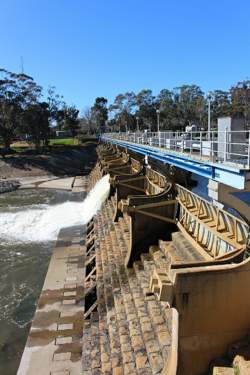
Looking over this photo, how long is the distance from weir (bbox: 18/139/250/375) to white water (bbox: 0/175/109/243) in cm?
362

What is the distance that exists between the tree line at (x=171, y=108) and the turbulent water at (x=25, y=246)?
25470 mm

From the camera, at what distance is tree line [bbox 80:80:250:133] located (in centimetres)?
6225

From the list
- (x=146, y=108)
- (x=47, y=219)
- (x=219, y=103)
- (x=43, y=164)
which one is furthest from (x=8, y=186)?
(x=146, y=108)

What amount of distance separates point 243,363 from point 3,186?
41.6 meters

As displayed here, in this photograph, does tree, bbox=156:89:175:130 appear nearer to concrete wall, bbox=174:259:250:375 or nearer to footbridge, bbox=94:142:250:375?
footbridge, bbox=94:142:250:375

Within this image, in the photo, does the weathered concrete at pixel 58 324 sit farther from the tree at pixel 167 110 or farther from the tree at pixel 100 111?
the tree at pixel 100 111

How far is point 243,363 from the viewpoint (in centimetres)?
701

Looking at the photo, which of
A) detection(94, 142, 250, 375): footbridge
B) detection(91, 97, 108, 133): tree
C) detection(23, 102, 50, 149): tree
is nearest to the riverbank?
detection(23, 102, 50, 149): tree

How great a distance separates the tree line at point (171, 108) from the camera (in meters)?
62.2

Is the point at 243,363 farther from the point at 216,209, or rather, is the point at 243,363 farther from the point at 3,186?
the point at 3,186

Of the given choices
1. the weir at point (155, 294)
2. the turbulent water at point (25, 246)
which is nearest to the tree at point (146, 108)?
the turbulent water at point (25, 246)

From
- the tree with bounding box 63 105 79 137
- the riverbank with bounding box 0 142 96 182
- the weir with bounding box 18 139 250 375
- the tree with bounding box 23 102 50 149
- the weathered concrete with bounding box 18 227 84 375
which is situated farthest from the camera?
the tree with bounding box 63 105 79 137

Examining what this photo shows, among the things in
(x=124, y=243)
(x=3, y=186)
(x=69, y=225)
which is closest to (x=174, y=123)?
(x=3, y=186)

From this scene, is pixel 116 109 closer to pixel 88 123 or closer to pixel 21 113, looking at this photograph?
pixel 88 123
